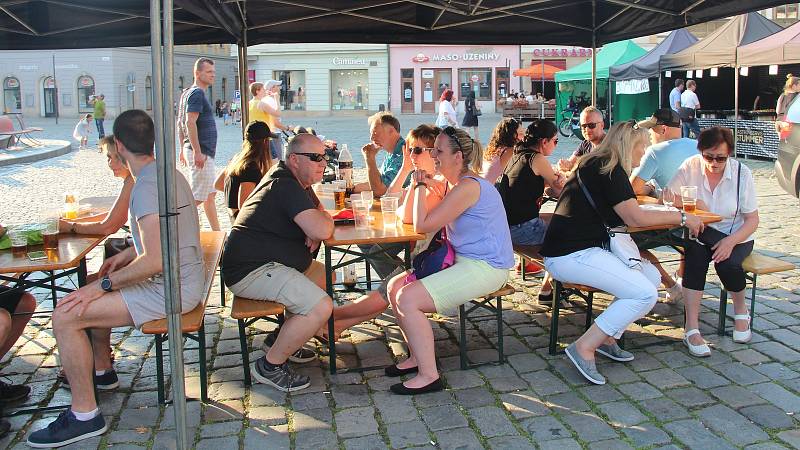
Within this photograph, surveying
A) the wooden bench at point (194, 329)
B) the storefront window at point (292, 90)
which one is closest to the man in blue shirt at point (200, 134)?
the wooden bench at point (194, 329)

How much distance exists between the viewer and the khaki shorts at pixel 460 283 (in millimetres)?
3900

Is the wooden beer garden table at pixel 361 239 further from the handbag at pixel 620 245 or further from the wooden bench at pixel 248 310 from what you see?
the handbag at pixel 620 245

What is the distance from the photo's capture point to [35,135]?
2797 cm

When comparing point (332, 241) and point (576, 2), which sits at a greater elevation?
point (576, 2)

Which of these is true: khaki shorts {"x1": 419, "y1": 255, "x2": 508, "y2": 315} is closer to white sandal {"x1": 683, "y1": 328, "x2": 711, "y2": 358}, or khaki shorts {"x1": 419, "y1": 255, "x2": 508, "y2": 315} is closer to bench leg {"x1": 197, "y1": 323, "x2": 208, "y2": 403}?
bench leg {"x1": 197, "y1": 323, "x2": 208, "y2": 403}

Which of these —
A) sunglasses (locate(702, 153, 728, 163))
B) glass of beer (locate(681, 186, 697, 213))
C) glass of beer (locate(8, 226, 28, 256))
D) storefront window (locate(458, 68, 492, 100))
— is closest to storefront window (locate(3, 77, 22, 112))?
storefront window (locate(458, 68, 492, 100))

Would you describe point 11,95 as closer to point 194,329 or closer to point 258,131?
point 258,131

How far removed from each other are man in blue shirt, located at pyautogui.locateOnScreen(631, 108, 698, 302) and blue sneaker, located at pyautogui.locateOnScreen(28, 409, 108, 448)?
346 centimetres

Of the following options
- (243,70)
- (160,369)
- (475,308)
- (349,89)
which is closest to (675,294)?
(475,308)

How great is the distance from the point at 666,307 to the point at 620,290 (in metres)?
1.38

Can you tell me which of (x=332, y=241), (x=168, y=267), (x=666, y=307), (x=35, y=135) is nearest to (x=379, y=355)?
(x=332, y=241)

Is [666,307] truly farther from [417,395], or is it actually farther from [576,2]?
[576,2]

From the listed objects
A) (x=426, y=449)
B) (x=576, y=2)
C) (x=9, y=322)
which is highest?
(x=576, y=2)

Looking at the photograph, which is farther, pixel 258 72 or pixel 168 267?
pixel 258 72
